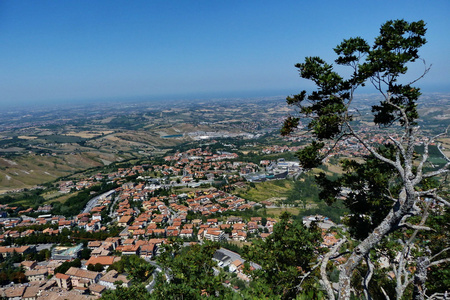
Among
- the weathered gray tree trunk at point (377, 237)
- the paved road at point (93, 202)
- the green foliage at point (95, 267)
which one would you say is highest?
the weathered gray tree trunk at point (377, 237)

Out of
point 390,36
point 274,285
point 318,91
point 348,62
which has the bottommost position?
point 274,285

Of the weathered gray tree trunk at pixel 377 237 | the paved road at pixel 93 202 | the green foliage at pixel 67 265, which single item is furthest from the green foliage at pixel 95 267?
the weathered gray tree trunk at pixel 377 237

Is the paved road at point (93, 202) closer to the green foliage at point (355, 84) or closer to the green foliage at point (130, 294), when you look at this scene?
the green foliage at point (130, 294)

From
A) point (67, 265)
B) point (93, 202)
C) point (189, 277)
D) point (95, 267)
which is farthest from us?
point (93, 202)

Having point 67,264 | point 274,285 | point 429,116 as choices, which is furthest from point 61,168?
point 429,116

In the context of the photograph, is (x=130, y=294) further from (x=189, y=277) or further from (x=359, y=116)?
(x=359, y=116)

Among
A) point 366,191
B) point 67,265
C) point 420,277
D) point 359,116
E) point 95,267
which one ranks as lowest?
point 95,267

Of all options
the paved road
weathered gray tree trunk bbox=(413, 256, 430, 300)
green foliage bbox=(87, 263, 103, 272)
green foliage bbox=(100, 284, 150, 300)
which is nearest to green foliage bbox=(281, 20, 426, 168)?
weathered gray tree trunk bbox=(413, 256, 430, 300)

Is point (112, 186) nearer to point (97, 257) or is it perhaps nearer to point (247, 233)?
point (97, 257)

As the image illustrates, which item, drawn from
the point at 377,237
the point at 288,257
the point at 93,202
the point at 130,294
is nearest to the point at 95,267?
the point at 130,294
